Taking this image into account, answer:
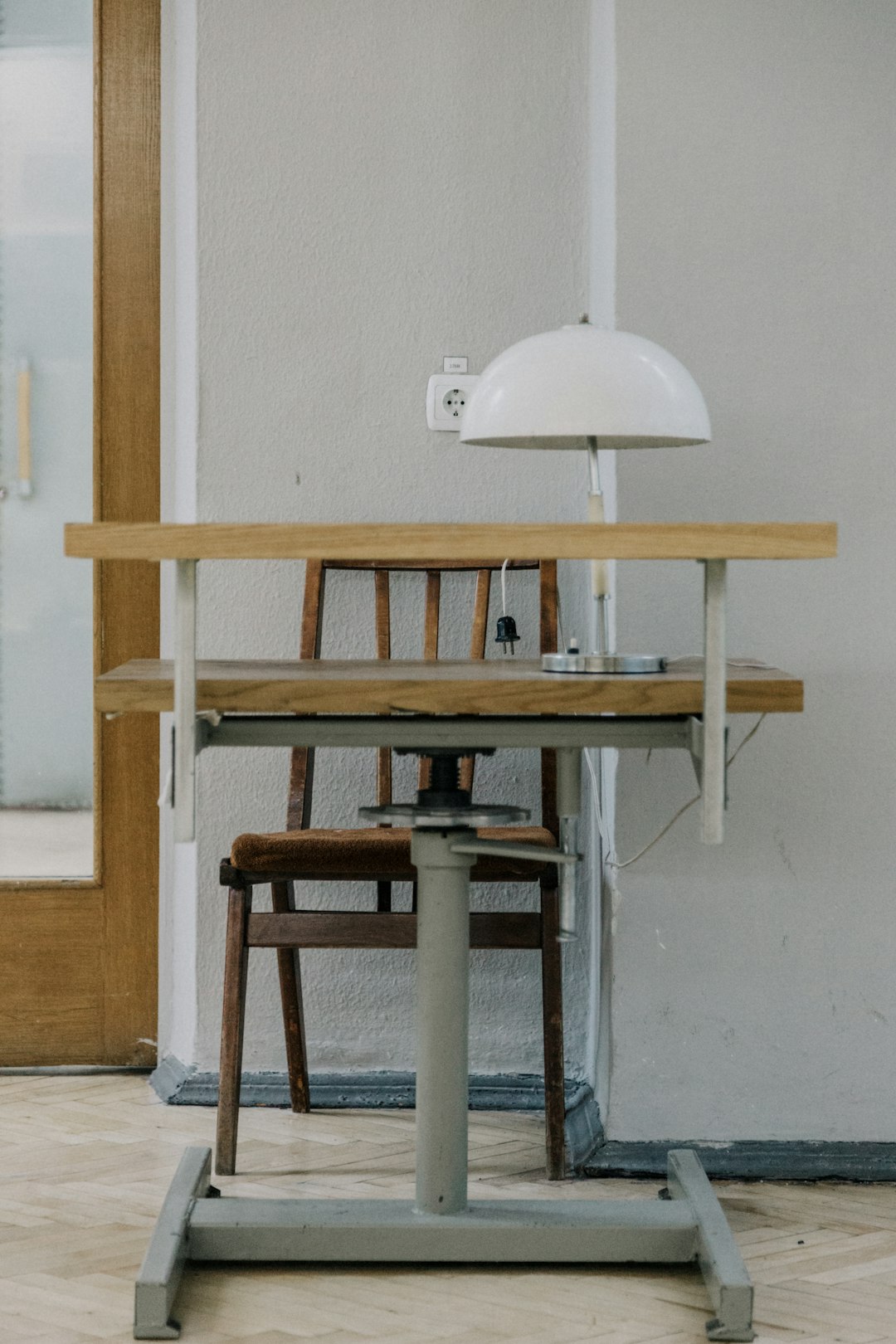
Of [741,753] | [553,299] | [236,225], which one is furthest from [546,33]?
[741,753]

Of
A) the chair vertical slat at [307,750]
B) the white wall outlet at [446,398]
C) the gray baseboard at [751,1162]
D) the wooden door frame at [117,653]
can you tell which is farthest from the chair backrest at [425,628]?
the gray baseboard at [751,1162]

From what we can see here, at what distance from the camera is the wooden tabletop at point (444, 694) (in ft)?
4.84

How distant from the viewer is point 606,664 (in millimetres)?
1621

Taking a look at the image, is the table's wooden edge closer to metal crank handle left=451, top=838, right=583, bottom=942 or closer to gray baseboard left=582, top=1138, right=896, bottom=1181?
metal crank handle left=451, top=838, right=583, bottom=942

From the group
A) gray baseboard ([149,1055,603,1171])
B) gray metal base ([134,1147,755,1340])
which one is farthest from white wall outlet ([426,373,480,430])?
gray metal base ([134,1147,755,1340])

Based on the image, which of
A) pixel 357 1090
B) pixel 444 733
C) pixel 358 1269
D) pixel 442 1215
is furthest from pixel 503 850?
pixel 357 1090

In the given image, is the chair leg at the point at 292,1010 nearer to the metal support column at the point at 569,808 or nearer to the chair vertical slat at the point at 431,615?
the chair vertical slat at the point at 431,615

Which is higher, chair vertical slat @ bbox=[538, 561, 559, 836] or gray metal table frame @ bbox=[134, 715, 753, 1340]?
chair vertical slat @ bbox=[538, 561, 559, 836]

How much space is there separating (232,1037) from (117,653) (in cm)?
73

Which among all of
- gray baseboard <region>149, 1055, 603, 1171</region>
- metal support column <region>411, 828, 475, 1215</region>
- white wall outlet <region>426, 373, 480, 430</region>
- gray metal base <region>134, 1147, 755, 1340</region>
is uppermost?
white wall outlet <region>426, 373, 480, 430</region>

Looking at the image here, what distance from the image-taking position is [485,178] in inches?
94.7

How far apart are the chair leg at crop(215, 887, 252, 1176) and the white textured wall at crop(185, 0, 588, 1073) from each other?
315mm

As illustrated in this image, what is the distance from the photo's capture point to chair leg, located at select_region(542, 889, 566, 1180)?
2084 millimetres

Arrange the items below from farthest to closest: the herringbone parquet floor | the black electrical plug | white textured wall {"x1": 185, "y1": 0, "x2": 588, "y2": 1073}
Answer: white textured wall {"x1": 185, "y1": 0, "x2": 588, "y2": 1073}, the black electrical plug, the herringbone parquet floor
